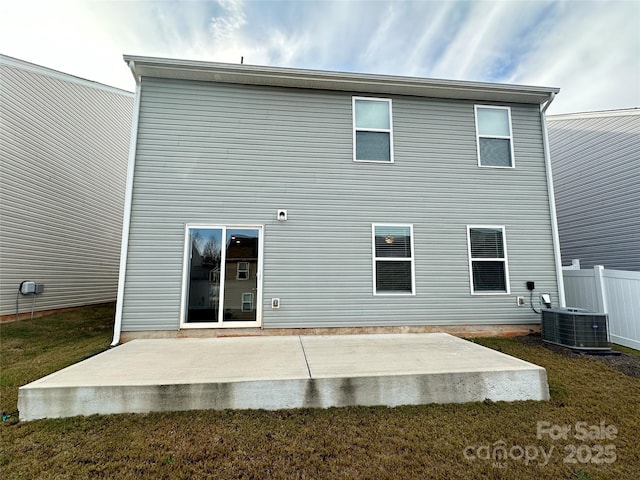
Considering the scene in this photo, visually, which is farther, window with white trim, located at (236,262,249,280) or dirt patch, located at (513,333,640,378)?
window with white trim, located at (236,262,249,280)

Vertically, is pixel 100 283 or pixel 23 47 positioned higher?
pixel 23 47

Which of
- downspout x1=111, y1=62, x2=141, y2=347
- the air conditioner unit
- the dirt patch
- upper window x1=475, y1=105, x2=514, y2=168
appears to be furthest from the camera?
upper window x1=475, y1=105, x2=514, y2=168

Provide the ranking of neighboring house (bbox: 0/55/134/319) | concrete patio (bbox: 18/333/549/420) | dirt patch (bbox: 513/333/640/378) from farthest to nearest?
1. neighboring house (bbox: 0/55/134/319)
2. dirt patch (bbox: 513/333/640/378)
3. concrete patio (bbox: 18/333/549/420)

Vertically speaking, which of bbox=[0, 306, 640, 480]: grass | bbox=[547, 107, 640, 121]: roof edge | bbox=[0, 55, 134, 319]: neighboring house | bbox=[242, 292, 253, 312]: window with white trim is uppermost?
bbox=[547, 107, 640, 121]: roof edge

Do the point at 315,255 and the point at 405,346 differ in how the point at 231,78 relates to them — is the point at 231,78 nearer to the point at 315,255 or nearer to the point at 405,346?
the point at 315,255

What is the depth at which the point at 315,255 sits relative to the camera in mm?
5918

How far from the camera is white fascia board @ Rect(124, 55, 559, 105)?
5.63 meters

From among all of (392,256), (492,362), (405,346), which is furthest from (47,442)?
(392,256)

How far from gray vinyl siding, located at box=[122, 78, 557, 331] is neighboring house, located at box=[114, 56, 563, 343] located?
0.09 feet

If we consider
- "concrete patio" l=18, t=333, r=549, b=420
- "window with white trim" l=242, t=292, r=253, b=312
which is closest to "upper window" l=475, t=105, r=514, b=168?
"concrete patio" l=18, t=333, r=549, b=420

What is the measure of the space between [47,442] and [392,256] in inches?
208

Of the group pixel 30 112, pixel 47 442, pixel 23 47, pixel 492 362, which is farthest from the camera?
pixel 23 47

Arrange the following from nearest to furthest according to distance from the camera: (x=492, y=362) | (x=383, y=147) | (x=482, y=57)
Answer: (x=492, y=362), (x=383, y=147), (x=482, y=57)

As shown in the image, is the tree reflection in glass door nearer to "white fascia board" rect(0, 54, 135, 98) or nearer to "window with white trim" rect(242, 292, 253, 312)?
"window with white trim" rect(242, 292, 253, 312)
